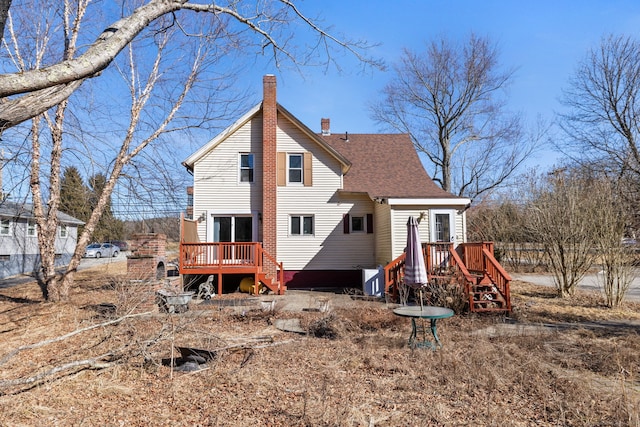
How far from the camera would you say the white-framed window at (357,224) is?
16.4 metres

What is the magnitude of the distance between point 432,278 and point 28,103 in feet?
31.9

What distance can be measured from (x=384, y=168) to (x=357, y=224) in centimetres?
307

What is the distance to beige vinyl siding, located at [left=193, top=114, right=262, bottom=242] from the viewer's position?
15.7 metres

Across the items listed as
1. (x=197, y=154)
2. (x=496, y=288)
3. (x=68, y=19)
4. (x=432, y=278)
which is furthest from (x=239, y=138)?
(x=496, y=288)

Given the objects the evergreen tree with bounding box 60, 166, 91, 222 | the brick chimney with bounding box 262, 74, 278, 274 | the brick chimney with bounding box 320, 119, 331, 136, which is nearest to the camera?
the evergreen tree with bounding box 60, 166, 91, 222

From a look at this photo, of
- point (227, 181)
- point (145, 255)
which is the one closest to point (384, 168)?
point (227, 181)

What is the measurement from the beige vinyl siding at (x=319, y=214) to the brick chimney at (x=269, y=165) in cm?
61

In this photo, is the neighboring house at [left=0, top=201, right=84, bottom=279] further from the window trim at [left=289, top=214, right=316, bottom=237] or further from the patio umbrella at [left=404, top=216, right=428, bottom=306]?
the patio umbrella at [left=404, top=216, right=428, bottom=306]

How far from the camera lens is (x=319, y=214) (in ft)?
52.9

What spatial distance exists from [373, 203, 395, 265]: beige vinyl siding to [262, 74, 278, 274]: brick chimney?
13.2 ft

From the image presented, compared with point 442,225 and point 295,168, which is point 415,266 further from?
point 295,168

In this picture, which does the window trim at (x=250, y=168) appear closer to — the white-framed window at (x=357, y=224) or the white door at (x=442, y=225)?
the white-framed window at (x=357, y=224)

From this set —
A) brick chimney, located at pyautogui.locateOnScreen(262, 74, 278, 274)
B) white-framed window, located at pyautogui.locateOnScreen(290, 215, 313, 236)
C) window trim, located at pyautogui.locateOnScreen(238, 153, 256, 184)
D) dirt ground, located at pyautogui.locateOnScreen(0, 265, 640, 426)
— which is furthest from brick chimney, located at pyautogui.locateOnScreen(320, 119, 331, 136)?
dirt ground, located at pyautogui.locateOnScreen(0, 265, 640, 426)

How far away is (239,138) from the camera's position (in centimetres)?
1611
